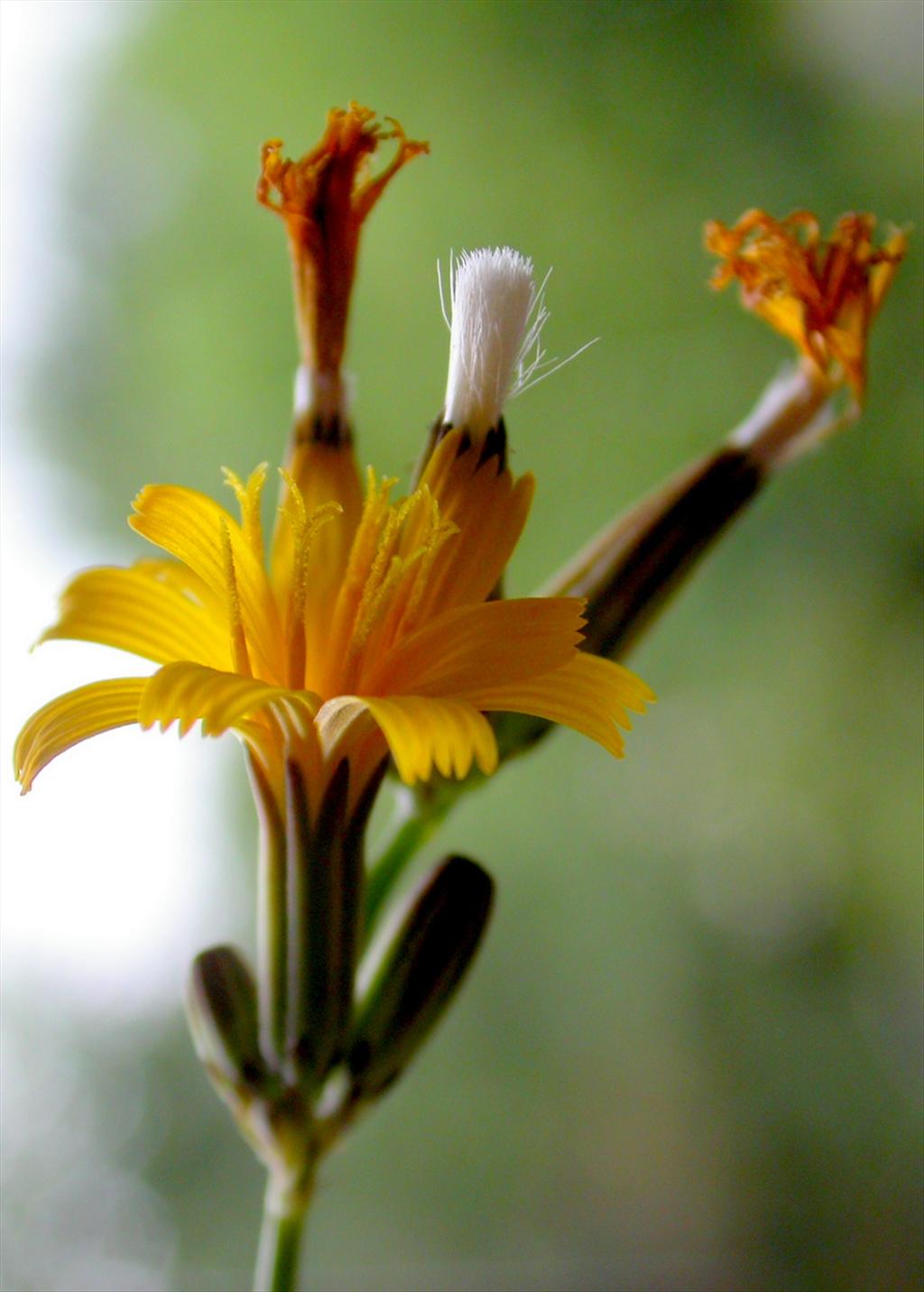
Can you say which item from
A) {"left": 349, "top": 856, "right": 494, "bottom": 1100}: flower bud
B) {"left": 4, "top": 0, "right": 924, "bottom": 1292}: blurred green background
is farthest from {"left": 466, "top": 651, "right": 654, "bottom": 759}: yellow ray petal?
{"left": 4, "top": 0, "right": 924, "bottom": 1292}: blurred green background

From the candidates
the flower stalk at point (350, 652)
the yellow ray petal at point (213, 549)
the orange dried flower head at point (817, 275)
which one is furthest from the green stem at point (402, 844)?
the orange dried flower head at point (817, 275)

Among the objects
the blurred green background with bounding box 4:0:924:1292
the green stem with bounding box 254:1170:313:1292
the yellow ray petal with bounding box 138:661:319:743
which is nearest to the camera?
the yellow ray petal with bounding box 138:661:319:743

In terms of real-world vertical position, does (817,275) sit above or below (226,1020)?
above

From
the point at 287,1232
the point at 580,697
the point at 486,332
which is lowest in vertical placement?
the point at 287,1232

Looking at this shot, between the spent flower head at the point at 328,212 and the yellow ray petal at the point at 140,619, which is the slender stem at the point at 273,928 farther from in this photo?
the spent flower head at the point at 328,212

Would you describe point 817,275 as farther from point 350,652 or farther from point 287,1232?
point 287,1232

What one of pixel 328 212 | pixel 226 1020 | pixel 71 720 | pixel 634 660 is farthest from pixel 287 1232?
pixel 634 660

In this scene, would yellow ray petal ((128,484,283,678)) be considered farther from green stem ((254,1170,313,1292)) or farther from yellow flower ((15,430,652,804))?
green stem ((254,1170,313,1292))

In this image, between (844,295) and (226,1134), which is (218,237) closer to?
(844,295)
